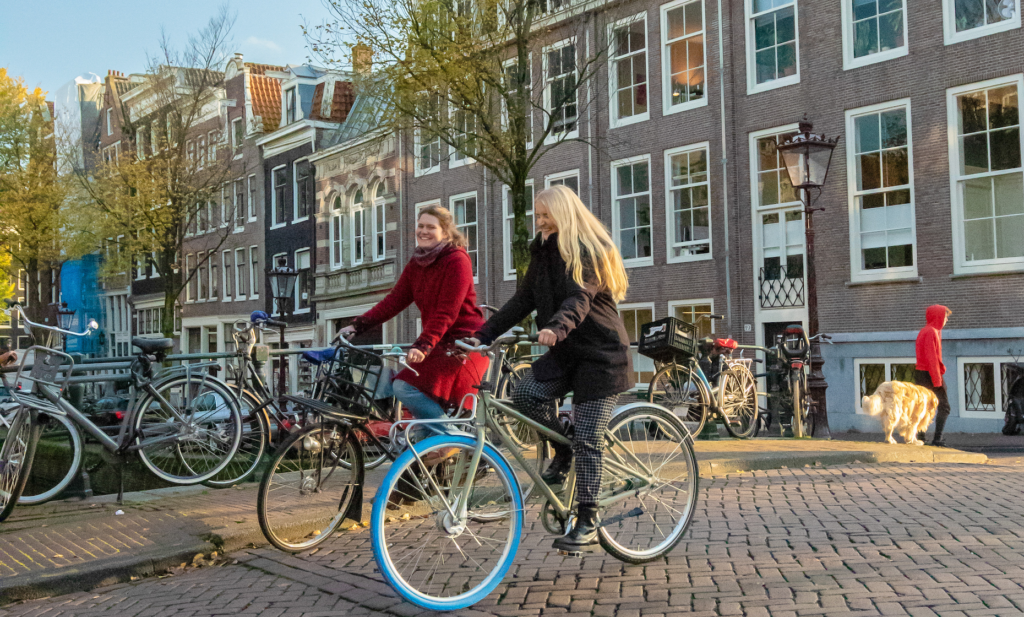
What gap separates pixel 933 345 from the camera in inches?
503

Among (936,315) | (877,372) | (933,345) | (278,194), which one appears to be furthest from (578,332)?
(278,194)

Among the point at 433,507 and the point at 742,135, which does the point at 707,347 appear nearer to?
the point at 433,507

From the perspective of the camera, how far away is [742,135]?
21.7 meters

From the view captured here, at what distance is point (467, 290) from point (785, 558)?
2.25m

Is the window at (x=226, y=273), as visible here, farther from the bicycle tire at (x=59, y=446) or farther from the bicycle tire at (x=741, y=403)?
the bicycle tire at (x=59, y=446)

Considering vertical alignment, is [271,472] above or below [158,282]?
below

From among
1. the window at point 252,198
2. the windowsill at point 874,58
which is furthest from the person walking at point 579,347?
the window at point 252,198

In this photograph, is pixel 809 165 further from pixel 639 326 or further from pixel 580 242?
pixel 639 326

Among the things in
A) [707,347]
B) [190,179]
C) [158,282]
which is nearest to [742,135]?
[707,347]

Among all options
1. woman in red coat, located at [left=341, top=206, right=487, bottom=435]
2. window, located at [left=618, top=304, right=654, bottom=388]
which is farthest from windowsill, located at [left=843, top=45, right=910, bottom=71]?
woman in red coat, located at [left=341, top=206, right=487, bottom=435]

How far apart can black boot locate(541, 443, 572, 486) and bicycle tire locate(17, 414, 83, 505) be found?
3373 mm

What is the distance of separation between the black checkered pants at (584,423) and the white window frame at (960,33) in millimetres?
15719

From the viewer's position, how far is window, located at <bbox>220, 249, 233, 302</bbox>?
43.8 meters

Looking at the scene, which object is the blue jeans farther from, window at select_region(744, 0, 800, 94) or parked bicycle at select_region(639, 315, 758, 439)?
window at select_region(744, 0, 800, 94)
